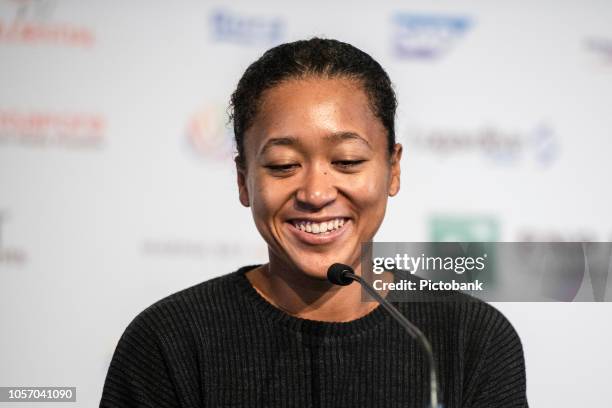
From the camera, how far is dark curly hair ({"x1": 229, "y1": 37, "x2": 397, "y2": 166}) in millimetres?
1244

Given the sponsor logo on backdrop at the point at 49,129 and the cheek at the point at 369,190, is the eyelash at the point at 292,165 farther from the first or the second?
the sponsor logo on backdrop at the point at 49,129

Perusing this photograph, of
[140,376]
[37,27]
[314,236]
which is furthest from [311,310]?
[37,27]

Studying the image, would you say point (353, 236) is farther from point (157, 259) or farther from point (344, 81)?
point (157, 259)

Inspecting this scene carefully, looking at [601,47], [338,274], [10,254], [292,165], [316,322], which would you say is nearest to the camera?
[338,274]

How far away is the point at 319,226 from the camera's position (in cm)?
119

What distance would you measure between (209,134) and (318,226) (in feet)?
3.50

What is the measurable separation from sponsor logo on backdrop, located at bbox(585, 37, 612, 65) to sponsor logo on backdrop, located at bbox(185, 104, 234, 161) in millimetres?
1008

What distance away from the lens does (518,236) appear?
2236 mm

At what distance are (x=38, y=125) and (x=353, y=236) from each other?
1.28 m

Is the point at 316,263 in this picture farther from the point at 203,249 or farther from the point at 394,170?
the point at 203,249

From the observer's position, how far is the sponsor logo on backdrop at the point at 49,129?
7.26ft

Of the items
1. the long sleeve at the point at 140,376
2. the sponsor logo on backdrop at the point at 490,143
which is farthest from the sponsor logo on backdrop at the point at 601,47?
the long sleeve at the point at 140,376

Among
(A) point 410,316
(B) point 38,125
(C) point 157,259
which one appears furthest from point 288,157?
(B) point 38,125

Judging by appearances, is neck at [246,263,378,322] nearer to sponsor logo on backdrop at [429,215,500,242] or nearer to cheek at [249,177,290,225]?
cheek at [249,177,290,225]
